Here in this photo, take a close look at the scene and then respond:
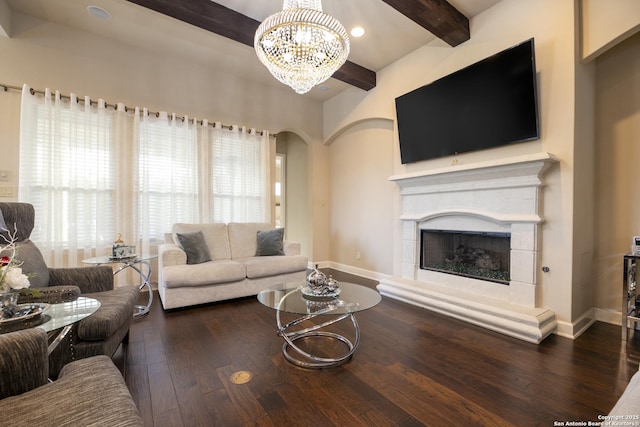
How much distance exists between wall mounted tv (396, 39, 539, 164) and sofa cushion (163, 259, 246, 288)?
2528 mm

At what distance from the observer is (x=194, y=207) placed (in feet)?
13.6

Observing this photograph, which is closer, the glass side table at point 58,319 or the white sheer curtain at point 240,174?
the glass side table at point 58,319

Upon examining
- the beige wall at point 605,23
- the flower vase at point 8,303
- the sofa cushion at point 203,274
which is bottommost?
the sofa cushion at point 203,274

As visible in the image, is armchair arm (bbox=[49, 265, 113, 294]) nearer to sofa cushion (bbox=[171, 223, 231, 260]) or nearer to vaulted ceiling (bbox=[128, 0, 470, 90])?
sofa cushion (bbox=[171, 223, 231, 260])

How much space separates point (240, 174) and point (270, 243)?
1.32 metres

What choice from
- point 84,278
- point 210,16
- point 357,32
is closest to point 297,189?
point 357,32

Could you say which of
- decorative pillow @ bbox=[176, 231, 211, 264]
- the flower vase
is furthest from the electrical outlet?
the flower vase

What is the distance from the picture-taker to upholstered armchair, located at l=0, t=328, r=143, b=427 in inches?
35.2

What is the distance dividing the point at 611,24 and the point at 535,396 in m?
2.93

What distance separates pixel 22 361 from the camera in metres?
1.05

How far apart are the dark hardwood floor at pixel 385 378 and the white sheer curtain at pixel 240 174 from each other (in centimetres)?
214

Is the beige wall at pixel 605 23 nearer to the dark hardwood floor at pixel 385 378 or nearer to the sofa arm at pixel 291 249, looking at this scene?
the dark hardwood floor at pixel 385 378

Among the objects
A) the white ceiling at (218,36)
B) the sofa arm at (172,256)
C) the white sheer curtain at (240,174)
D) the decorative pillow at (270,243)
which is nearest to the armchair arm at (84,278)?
the sofa arm at (172,256)

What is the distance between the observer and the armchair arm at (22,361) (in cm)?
101
